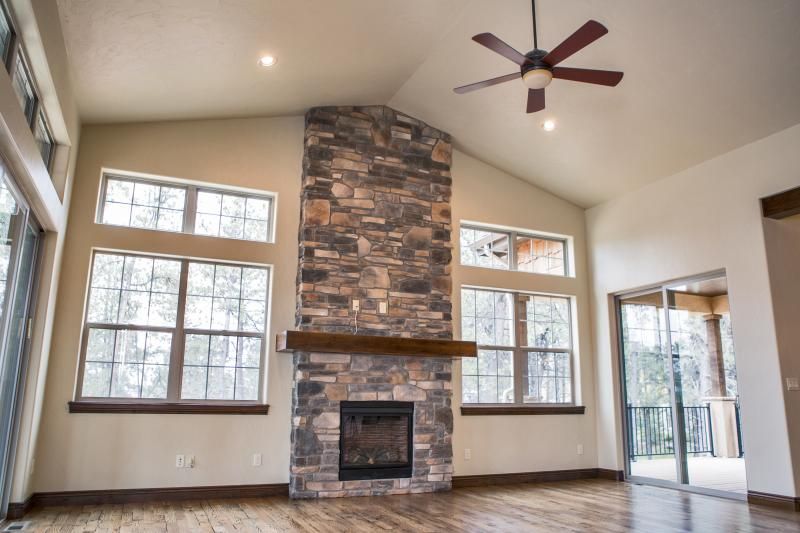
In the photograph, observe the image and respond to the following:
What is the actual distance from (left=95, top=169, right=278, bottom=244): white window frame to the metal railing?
4.75 meters

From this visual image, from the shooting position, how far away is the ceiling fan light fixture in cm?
403

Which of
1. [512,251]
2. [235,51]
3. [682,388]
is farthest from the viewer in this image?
[512,251]

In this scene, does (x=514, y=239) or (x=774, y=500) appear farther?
(x=514, y=239)

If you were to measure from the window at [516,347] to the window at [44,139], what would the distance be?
448 centimetres

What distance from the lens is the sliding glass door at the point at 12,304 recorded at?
12.3ft

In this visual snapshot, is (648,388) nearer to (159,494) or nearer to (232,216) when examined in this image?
(232,216)

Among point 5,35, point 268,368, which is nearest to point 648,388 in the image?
point 268,368

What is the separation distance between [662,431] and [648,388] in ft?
1.66

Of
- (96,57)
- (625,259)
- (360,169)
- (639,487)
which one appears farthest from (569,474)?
(96,57)

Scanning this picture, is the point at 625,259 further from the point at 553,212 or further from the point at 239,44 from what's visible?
the point at 239,44

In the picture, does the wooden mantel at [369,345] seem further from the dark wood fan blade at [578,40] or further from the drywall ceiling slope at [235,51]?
the dark wood fan blade at [578,40]

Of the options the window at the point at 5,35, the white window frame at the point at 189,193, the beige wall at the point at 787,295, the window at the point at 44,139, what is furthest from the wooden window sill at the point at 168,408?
the beige wall at the point at 787,295

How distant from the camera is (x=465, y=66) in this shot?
586 cm

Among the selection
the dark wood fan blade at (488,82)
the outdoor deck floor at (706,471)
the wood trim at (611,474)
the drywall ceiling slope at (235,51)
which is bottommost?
the wood trim at (611,474)
